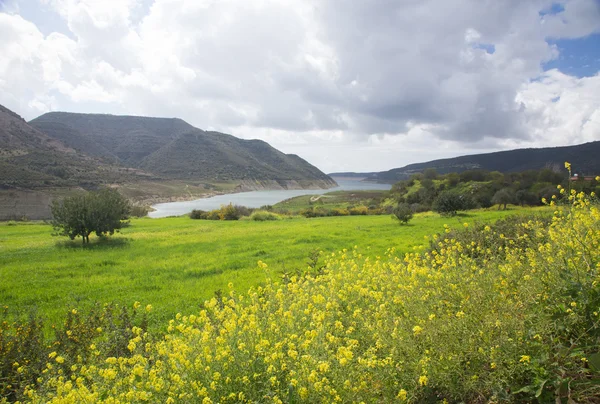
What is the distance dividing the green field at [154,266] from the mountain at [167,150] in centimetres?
12219

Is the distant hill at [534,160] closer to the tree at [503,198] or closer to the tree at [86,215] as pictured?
the tree at [503,198]

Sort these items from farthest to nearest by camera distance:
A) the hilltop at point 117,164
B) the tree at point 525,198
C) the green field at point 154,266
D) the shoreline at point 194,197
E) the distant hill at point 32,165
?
the shoreline at point 194,197, the hilltop at point 117,164, the distant hill at point 32,165, the tree at point 525,198, the green field at point 154,266

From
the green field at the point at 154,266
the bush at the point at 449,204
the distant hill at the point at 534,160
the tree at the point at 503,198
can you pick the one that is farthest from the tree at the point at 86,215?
Answer: the distant hill at the point at 534,160

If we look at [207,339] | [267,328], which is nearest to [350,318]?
[267,328]

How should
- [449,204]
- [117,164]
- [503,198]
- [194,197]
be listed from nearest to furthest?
1. [449,204]
2. [503,198]
3. [194,197]
4. [117,164]

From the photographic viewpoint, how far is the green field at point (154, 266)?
8.52 metres

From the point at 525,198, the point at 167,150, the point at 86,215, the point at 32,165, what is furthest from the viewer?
the point at 167,150

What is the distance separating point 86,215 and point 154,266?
25.4ft

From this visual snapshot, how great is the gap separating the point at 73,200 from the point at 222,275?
38.9 ft

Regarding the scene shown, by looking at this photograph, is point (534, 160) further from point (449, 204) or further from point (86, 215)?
point (86, 215)

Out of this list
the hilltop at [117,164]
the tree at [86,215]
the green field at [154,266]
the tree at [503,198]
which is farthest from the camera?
the hilltop at [117,164]

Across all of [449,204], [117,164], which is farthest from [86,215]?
[117,164]

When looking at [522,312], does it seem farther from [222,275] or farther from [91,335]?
[222,275]

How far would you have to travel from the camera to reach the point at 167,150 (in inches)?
6471
